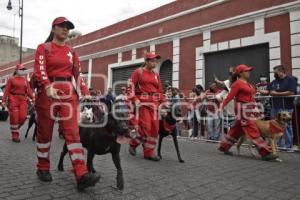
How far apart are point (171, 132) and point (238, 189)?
2.25 meters

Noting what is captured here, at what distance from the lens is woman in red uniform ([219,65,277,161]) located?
6.37 meters

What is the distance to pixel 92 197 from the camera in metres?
3.49

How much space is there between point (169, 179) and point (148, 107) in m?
1.93

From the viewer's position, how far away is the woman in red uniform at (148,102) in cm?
602

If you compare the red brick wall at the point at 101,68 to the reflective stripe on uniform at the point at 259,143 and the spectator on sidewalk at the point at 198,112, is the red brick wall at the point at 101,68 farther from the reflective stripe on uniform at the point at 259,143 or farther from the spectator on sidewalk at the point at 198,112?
the reflective stripe on uniform at the point at 259,143

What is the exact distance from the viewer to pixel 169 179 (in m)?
4.41

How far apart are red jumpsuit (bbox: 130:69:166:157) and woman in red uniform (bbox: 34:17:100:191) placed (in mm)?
1923

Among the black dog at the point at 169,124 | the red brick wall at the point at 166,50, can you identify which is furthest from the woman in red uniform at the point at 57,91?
the red brick wall at the point at 166,50

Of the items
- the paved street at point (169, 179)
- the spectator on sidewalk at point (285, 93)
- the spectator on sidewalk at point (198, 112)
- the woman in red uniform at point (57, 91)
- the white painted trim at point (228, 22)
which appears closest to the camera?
the paved street at point (169, 179)

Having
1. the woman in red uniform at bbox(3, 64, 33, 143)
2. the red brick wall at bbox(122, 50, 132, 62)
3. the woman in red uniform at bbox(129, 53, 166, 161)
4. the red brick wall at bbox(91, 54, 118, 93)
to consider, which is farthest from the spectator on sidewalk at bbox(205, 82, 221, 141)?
the red brick wall at bbox(91, 54, 118, 93)

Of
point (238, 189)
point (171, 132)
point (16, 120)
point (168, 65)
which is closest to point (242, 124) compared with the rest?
point (171, 132)

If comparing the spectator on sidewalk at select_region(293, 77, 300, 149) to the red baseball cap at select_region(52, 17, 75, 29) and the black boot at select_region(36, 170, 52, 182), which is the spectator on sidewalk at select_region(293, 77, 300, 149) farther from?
the black boot at select_region(36, 170, 52, 182)

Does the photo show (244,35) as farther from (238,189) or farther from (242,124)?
(238,189)

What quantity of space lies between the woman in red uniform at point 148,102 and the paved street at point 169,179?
380 mm
